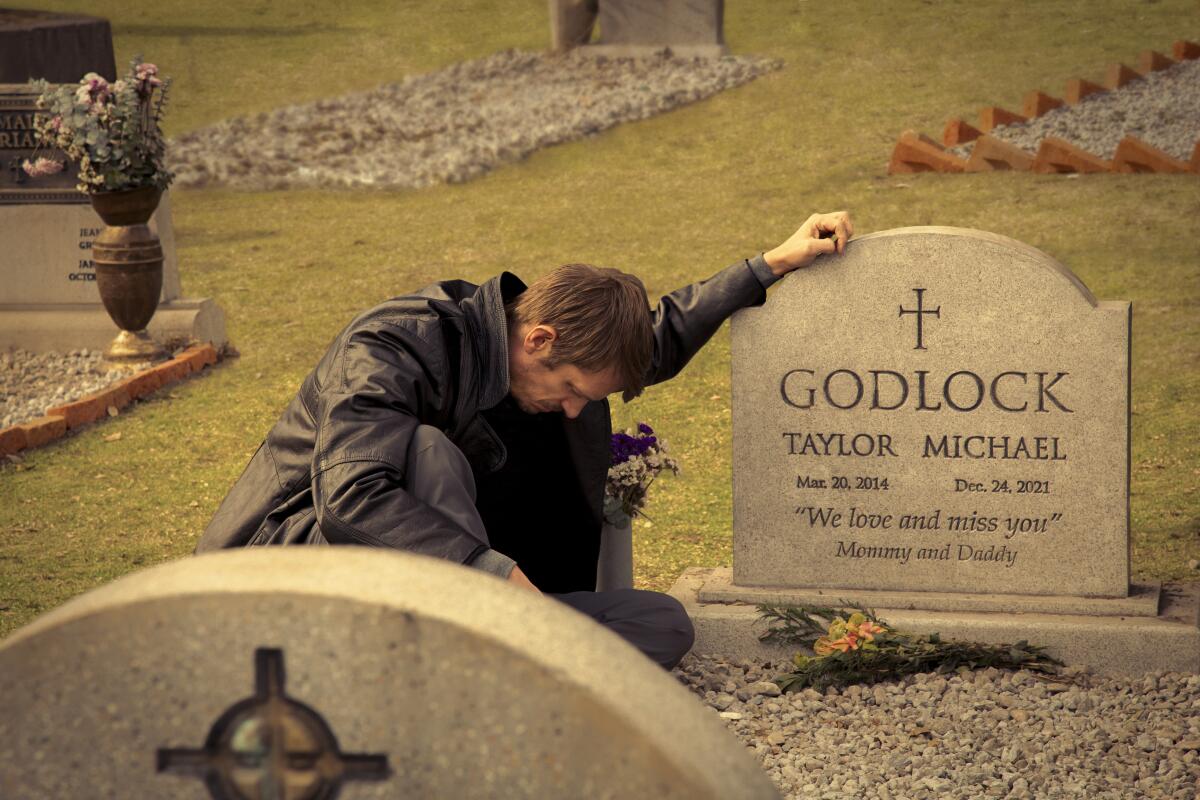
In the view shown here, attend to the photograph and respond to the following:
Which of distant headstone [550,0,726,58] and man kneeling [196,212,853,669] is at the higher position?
distant headstone [550,0,726,58]

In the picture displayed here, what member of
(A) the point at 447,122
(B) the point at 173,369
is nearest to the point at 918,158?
(A) the point at 447,122

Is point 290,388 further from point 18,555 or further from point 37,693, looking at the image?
point 37,693

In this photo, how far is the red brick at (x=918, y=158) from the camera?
12.0 meters

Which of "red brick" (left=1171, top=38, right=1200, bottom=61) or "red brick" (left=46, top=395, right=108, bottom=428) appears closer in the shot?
"red brick" (left=46, top=395, right=108, bottom=428)

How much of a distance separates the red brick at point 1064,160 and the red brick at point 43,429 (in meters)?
7.75

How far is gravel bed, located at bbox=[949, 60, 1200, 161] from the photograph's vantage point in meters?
12.2

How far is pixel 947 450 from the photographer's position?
14.8 ft

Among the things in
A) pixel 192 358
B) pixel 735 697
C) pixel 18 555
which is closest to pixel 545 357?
pixel 735 697

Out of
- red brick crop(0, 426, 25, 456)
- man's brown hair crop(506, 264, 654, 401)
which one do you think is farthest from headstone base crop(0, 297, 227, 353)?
man's brown hair crop(506, 264, 654, 401)

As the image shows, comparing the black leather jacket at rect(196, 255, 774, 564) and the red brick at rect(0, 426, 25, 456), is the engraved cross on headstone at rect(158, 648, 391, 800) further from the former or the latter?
the red brick at rect(0, 426, 25, 456)

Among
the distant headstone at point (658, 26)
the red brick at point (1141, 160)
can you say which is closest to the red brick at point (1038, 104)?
the red brick at point (1141, 160)

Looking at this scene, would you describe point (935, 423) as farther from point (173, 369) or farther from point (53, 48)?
point (53, 48)

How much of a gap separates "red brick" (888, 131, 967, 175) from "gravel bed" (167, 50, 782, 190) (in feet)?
11.2

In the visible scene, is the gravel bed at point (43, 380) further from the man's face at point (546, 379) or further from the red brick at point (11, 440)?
the man's face at point (546, 379)
